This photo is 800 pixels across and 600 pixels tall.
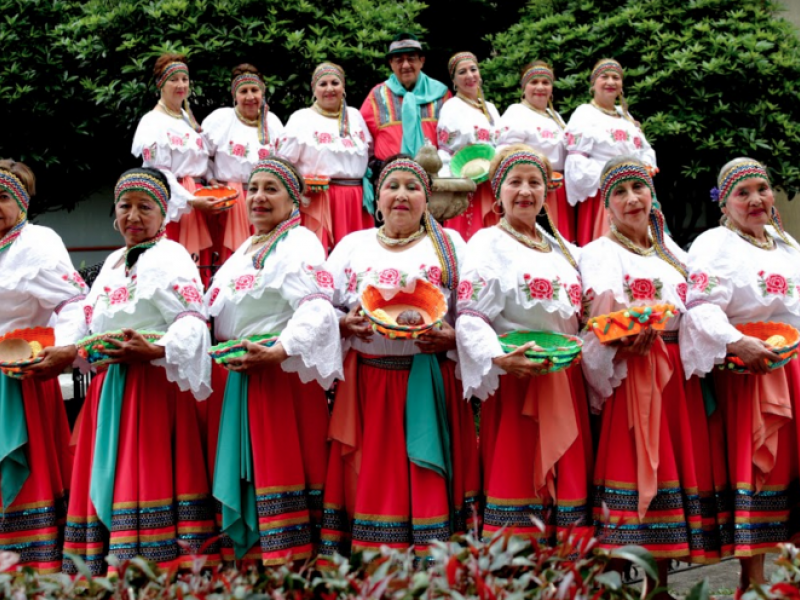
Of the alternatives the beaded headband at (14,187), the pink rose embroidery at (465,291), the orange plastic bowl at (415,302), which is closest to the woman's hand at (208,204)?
the beaded headband at (14,187)

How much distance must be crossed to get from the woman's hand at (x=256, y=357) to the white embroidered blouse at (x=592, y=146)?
410 centimetres

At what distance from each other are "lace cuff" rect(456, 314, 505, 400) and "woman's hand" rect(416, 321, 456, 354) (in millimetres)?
56

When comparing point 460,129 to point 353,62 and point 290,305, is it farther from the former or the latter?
point 290,305

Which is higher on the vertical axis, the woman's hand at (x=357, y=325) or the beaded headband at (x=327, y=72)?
the beaded headband at (x=327, y=72)

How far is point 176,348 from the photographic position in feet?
13.4

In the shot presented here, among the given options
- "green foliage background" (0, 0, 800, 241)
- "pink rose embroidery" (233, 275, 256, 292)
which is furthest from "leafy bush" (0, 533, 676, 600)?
"green foliage background" (0, 0, 800, 241)

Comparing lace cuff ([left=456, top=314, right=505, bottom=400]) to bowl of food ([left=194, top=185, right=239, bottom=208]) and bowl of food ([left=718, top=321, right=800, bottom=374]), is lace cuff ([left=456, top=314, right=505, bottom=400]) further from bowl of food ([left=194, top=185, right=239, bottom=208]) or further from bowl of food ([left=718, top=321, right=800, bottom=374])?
bowl of food ([left=194, top=185, right=239, bottom=208])

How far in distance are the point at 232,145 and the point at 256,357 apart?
3777 mm

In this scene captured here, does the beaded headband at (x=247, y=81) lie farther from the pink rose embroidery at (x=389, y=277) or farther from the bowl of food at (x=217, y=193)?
the pink rose embroidery at (x=389, y=277)

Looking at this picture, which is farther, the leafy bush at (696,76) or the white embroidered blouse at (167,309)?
the leafy bush at (696,76)

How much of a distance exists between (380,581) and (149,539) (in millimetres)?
2263

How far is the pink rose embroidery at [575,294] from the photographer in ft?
13.8

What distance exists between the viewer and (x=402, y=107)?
7555 mm

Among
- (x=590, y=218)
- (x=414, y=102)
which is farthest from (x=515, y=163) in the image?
(x=590, y=218)
